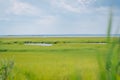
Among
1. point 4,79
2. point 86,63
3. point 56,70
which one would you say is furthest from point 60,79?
point 4,79

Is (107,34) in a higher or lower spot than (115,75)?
higher

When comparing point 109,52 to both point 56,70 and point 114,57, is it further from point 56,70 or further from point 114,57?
point 56,70

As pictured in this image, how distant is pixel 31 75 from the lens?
1068mm

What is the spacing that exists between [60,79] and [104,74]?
16046 mm

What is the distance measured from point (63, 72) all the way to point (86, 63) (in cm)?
351

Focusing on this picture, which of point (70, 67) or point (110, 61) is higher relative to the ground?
point (110, 61)

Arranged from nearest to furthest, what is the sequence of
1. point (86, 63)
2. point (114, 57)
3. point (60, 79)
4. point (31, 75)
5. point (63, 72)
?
point (114, 57), point (31, 75), point (60, 79), point (63, 72), point (86, 63)

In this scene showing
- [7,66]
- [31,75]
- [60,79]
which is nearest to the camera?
[31,75]

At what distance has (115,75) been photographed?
0.85 meters

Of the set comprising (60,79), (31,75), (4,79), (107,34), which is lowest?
(60,79)

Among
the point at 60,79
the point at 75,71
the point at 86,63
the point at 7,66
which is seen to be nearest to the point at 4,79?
the point at 7,66

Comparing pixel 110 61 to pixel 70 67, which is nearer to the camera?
pixel 110 61

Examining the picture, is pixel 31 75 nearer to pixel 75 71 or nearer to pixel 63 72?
pixel 75 71

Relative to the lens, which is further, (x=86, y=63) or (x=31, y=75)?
(x=86, y=63)
